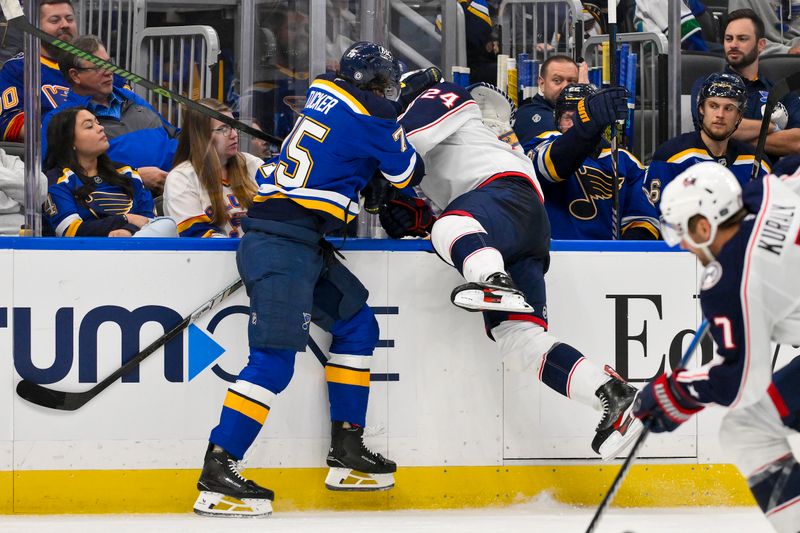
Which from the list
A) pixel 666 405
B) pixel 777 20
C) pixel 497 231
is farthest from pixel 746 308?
pixel 777 20

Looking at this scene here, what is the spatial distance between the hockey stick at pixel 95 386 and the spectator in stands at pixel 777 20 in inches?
147

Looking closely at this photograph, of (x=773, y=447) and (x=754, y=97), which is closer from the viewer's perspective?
(x=773, y=447)

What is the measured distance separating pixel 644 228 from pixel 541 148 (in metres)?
0.47

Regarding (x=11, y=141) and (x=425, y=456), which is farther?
(x=11, y=141)

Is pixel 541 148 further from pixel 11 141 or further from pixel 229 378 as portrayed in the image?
pixel 11 141

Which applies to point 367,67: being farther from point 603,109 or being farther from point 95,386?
point 95,386

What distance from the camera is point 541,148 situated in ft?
14.2

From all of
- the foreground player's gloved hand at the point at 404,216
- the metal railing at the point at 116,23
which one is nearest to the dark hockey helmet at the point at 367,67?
the foreground player's gloved hand at the point at 404,216

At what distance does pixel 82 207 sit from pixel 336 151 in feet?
3.13

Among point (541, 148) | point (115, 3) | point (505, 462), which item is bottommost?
point (505, 462)

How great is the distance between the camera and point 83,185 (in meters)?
4.01

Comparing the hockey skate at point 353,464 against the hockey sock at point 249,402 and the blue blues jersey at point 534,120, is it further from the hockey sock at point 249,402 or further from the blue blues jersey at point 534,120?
the blue blues jersey at point 534,120

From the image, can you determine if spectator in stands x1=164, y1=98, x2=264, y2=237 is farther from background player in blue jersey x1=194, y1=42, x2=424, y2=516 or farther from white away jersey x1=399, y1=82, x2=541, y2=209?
white away jersey x1=399, y1=82, x2=541, y2=209

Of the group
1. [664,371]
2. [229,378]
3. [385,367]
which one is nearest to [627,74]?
[664,371]
